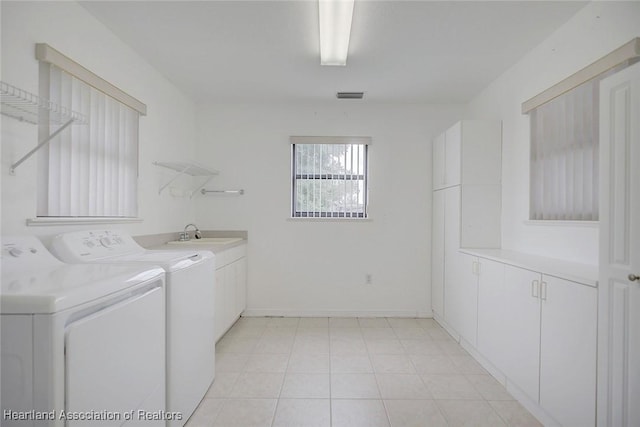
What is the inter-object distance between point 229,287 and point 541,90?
10.4ft

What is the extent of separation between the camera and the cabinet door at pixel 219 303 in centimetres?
262

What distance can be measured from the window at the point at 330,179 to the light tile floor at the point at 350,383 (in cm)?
138

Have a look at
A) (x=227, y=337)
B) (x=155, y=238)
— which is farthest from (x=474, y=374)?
(x=155, y=238)

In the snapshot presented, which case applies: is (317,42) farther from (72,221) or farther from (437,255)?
(437,255)

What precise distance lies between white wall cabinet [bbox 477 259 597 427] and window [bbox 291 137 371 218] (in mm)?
1749

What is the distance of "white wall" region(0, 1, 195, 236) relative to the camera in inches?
59.2

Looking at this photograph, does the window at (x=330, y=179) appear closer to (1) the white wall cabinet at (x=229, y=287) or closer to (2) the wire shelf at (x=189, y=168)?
(1) the white wall cabinet at (x=229, y=287)

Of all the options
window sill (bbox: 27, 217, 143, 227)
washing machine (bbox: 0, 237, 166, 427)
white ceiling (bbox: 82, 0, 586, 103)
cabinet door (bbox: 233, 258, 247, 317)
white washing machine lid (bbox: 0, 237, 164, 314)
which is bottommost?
cabinet door (bbox: 233, 258, 247, 317)

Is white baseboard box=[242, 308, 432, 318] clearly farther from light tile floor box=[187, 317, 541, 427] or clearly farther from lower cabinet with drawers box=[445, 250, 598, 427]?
lower cabinet with drawers box=[445, 250, 598, 427]

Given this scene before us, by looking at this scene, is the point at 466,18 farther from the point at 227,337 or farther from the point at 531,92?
the point at 227,337

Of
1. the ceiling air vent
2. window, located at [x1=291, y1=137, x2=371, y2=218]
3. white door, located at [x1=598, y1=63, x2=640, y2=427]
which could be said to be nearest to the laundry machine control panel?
window, located at [x1=291, y1=137, x2=371, y2=218]

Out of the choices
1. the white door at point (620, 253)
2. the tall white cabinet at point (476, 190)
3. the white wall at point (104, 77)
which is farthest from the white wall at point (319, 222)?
the white door at point (620, 253)

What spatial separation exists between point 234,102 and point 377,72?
5.77 ft

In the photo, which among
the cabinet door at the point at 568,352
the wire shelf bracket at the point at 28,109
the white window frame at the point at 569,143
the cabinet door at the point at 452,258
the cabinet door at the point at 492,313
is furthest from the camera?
the cabinet door at the point at 452,258
